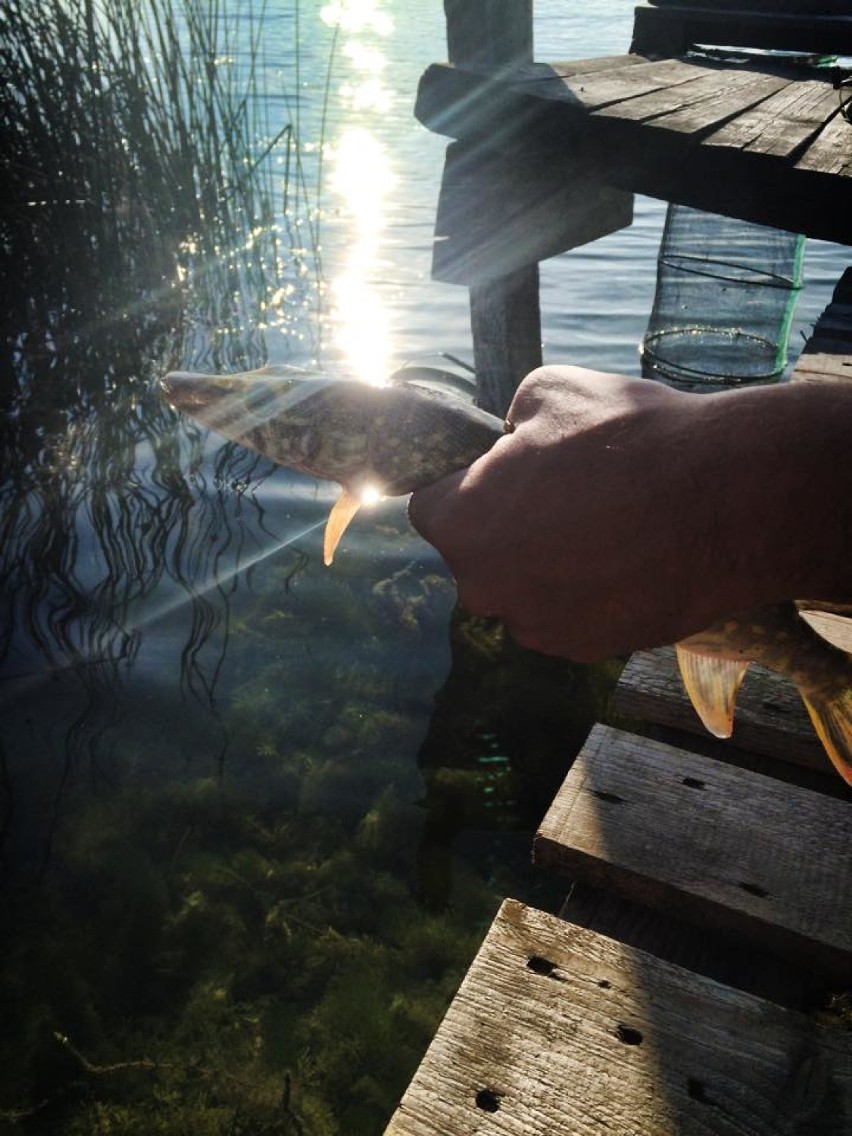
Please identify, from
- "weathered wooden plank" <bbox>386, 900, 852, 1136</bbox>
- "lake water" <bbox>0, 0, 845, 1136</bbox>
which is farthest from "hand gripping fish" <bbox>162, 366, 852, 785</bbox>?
"lake water" <bbox>0, 0, 845, 1136</bbox>

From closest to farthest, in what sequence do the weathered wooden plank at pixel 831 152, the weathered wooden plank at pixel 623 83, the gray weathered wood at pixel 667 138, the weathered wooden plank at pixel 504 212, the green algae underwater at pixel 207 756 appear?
the green algae underwater at pixel 207 756
the weathered wooden plank at pixel 831 152
the gray weathered wood at pixel 667 138
the weathered wooden plank at pixel 623 83
the weathered wooden plank at pixel 504 212

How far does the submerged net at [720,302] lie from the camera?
810 centimetres

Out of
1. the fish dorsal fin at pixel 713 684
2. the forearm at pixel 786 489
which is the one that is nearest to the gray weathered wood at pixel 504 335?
the fish dorsal fin at pixel 713 684

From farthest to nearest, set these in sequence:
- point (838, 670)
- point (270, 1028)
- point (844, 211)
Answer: point (844, 211) → point (270, 1028) → point (838, 670)

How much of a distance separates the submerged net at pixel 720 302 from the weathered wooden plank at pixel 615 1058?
263 inches

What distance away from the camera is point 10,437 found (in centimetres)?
687

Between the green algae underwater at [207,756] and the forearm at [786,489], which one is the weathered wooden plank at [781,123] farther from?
the green algae underwater at [207,756]

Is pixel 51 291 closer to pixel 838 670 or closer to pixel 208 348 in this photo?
pixel 208 348

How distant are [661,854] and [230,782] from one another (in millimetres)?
2275

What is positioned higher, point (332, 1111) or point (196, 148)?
point (196, 148)

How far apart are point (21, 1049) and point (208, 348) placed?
664 cm

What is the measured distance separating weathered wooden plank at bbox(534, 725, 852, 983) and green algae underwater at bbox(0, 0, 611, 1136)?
1.15m

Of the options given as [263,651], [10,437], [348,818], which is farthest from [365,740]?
[10,437]

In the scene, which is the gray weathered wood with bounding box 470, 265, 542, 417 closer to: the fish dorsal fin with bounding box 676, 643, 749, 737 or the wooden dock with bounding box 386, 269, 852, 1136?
the wooden dock with bounding box 386, 269, 852, 1136
